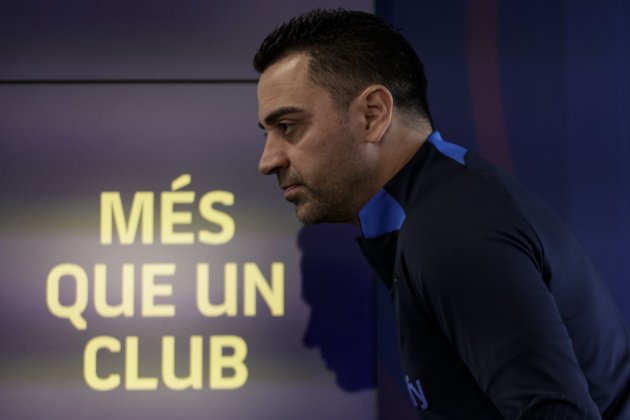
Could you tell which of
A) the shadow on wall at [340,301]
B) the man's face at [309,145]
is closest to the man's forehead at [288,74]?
the man's face at [309,145]

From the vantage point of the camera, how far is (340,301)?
56.7 inches

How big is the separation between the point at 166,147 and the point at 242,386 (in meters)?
0.52

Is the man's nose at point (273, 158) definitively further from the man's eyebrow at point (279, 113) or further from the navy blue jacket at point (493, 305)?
the navy blue jacket at point (493, 305)

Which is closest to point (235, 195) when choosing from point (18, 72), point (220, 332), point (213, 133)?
point (213, 133)

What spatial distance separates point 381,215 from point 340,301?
64cm

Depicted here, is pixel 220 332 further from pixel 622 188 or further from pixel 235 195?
pixel 622 188

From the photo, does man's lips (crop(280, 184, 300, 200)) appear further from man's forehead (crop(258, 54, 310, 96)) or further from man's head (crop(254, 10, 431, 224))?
man's forehead (crop(258, 54, 310, 96))

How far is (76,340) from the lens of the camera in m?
1.43

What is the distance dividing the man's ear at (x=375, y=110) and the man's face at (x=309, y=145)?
1 cm

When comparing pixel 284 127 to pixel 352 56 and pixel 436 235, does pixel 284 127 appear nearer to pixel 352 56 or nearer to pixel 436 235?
pixel 352 56

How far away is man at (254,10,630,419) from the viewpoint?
57cm

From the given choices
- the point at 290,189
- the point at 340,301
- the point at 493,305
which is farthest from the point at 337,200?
the point at 340,301

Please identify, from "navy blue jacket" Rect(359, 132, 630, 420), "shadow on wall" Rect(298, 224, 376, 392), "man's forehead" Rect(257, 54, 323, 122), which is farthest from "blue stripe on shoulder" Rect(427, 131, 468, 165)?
"shadow on wall" Rect(298, 224, 376, 392)

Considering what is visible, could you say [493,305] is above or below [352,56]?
below
